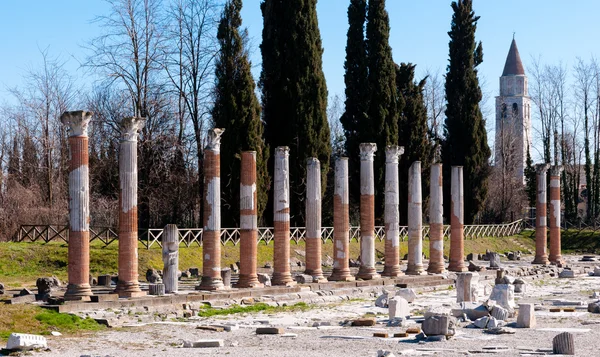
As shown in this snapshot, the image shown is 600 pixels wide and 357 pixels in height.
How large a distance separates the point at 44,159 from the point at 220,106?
1238 cm

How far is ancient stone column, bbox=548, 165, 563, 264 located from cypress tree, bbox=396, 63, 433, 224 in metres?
11.4

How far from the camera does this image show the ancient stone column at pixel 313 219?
32.9 m

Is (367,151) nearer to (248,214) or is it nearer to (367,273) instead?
(367,273)

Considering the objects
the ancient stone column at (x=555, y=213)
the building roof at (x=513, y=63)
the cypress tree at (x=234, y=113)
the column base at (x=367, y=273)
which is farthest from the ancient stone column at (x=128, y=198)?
the building roof at (x=513, y=63)

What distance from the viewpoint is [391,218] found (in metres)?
36.2

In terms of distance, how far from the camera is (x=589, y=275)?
144ft

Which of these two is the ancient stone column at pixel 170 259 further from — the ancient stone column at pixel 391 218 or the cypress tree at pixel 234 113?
the cypress tree at pixel 234 113

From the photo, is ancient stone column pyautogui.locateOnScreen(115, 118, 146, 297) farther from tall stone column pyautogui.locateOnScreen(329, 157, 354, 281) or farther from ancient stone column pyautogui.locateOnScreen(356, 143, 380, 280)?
ancient stone column pyautogui.locateOnScreen(356, 143, 380, 280)

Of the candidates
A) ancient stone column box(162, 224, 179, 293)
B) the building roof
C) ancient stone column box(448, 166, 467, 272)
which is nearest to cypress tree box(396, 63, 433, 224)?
ancient stone column box(448, 166, 467, 272)

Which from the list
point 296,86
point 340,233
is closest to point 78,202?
point 340,233

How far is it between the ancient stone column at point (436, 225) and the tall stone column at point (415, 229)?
35.0 inches

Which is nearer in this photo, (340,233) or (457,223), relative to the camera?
(340,233)

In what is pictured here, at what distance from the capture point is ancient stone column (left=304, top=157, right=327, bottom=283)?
A: 32.9 m

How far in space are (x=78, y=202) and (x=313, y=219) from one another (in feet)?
34.9
